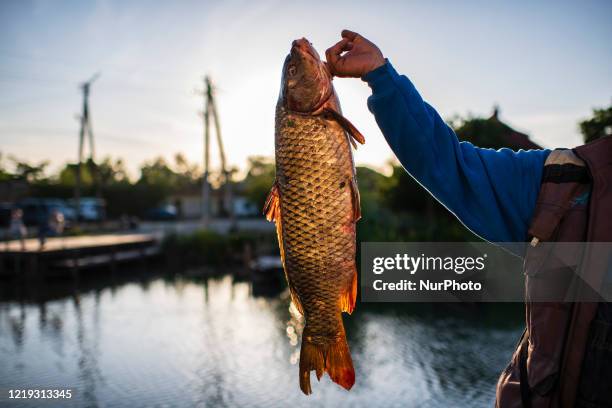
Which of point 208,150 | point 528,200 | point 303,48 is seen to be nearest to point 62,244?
point 208,150

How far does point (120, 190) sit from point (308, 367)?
5139cm

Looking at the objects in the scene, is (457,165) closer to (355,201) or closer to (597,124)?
(355,201)

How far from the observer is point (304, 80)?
151 centimetres

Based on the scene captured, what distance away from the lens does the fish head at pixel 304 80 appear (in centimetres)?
152

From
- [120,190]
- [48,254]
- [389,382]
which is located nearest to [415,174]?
[389,382]

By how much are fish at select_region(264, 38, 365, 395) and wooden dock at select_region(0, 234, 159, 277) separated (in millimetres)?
22122

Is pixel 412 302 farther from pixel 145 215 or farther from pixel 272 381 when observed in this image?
pixel 145 215

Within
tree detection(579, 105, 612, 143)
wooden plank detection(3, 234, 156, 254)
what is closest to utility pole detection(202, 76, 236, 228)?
wooden plank detection(3, 234, 156, 254)

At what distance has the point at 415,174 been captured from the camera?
5.36 feet

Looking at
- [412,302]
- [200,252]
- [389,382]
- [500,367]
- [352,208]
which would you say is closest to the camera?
[352,208]

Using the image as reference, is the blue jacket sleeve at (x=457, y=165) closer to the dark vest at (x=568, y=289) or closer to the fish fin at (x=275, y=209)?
the dark vest at (x=568, y=289)

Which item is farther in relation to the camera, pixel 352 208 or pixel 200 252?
pixel 200 252

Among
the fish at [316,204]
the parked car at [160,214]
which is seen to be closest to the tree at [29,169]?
the parked car at [160,214]

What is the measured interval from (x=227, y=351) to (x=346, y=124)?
13.1 m
